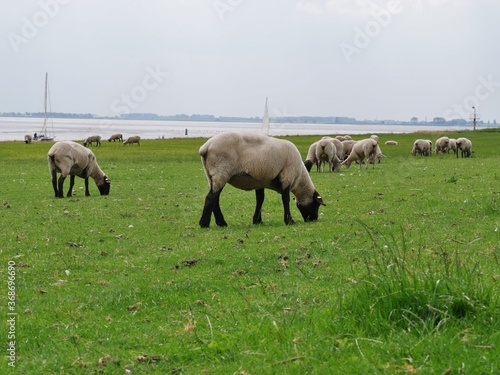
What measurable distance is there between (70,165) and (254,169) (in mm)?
9721

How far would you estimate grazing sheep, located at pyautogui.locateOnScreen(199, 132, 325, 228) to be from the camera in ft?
46.9

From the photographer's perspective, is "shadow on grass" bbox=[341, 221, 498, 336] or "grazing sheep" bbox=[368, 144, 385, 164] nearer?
"shadow on grass" bbox=[341, 221, 498, 336]

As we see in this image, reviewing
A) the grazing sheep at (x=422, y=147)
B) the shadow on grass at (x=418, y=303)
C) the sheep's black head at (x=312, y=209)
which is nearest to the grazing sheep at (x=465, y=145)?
the grazing sheep at (x=422, y=147)

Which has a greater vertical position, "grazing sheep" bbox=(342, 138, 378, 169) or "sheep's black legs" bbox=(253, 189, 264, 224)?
"grazing sheep" bbox=(342, 138, 378, 169)

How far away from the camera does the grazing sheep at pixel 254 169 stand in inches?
563

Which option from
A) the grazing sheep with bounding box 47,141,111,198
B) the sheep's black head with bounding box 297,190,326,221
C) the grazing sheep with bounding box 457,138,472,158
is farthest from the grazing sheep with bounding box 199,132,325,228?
the grazing sheep with bounding box 457,138,472,158

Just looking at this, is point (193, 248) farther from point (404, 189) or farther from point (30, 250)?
point (404, 189)

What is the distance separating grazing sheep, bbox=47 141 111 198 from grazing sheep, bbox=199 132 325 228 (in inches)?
346

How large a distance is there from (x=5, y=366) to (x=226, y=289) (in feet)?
10.3

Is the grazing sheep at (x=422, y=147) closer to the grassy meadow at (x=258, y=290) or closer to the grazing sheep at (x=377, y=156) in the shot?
the grazing sheep at (x=377, y=156)

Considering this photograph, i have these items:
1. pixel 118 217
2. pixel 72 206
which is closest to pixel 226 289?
pixel 118 217

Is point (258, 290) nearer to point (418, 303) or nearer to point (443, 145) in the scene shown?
point (418, 303)

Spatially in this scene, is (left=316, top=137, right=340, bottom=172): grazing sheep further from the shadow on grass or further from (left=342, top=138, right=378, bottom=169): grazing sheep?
the shadow on grass

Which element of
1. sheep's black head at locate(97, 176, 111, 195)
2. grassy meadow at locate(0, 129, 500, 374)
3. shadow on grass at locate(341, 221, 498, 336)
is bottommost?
sheep's black head at locate(97, 176, 111, 195)
